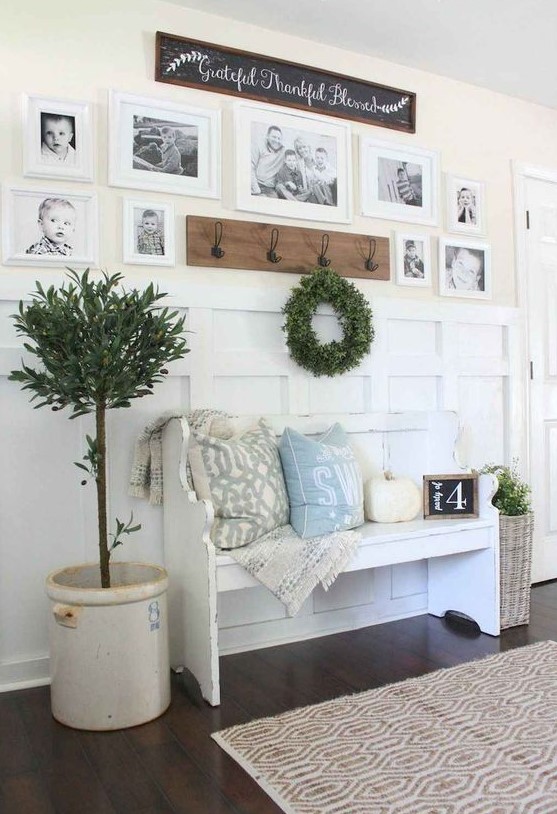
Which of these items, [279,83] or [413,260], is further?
[413,260]

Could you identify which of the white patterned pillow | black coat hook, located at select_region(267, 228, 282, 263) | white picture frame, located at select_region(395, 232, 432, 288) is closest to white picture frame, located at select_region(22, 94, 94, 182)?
black coat hook, located at select_region(267, 228, 282, 263)

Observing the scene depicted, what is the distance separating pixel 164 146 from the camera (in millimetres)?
2783

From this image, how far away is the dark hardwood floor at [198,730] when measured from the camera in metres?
1.77

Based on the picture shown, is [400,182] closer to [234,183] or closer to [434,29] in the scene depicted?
[434,29]

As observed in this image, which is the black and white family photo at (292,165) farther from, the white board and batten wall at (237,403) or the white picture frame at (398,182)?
the white board and batten wall at (237,403)

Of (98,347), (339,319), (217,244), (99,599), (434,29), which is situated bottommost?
(99,599)

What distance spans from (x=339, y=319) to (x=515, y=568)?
1294 millimetres

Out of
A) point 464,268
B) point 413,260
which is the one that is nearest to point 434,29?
point 413,260

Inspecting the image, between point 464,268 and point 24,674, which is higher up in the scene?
point 464,268

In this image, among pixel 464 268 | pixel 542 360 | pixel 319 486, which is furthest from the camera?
pixel 542 360

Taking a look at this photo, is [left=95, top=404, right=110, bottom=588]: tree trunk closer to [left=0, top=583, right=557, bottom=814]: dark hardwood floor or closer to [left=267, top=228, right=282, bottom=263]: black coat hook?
[left=0, top=583, right=557, bottom=814]: dark hardwood floor

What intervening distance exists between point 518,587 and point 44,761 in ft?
6.53

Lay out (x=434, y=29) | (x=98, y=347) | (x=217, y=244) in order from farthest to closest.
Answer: (x=434, y=29), (x=217, y=244), (x=98, y=347)

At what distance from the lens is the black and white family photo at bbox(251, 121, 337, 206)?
298 cm
